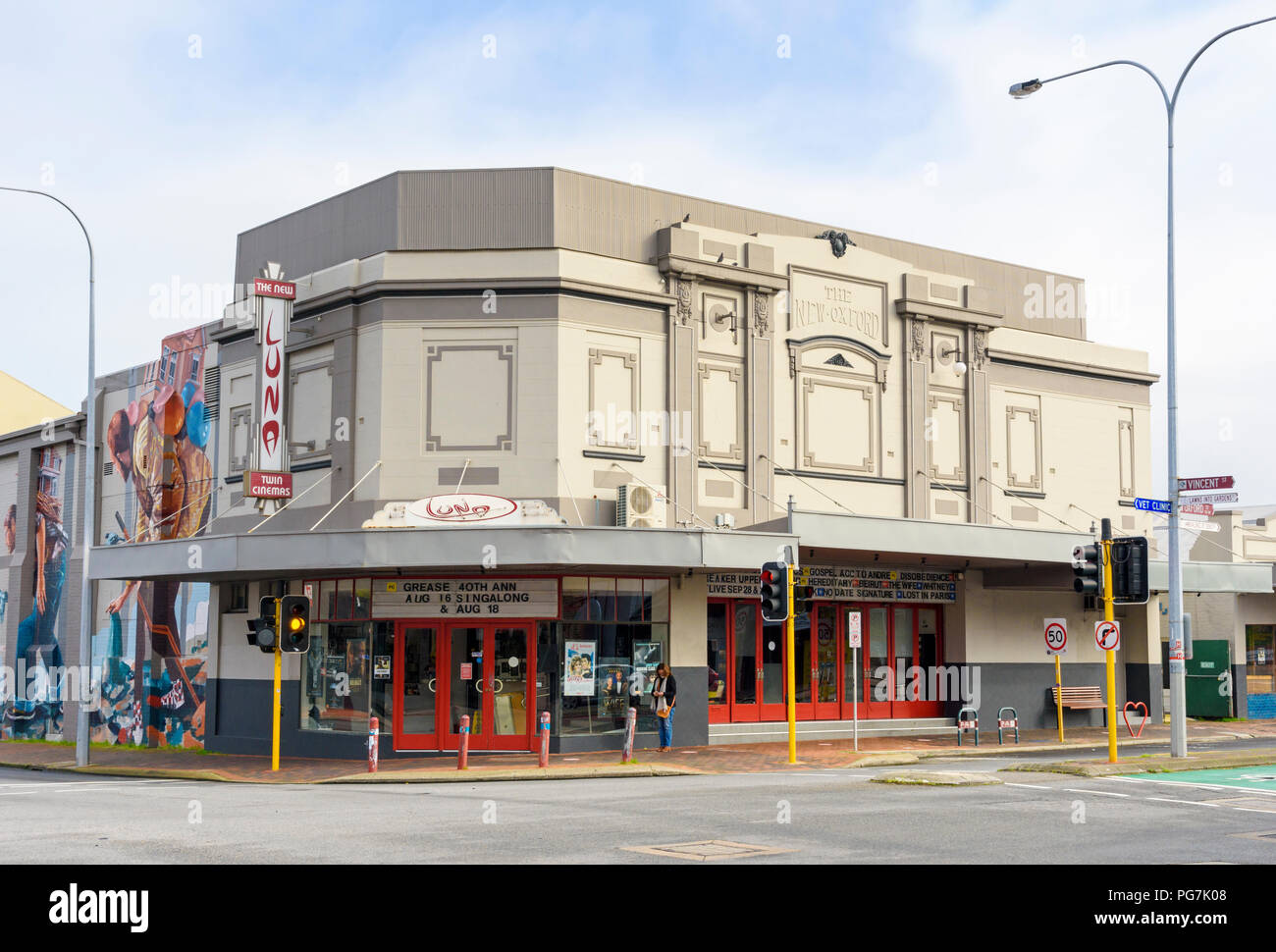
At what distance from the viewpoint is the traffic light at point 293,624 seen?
78.4 ft

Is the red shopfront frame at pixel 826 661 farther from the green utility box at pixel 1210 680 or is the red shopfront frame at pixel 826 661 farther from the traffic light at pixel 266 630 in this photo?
the green utility box at pixel 1210 680

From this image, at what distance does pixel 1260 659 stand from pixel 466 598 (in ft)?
83.5

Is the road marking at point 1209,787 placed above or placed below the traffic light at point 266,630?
below

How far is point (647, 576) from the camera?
28031mm

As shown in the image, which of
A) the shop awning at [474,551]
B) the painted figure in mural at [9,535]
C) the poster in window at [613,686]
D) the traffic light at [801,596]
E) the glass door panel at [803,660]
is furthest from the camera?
the painted figure in mural at [9,535]

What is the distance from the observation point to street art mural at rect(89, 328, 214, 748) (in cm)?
3186

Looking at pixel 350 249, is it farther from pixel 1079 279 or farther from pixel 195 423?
pixel 1079 279

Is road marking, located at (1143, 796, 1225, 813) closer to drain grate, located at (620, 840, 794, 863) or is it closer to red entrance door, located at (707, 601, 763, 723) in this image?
drain grate, located at (620, 840, 794, 863)

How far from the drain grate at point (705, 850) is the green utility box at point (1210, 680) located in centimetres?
2995

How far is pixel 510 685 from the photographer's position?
88.5 feet

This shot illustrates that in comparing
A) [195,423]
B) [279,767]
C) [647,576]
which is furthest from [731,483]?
[195,423]

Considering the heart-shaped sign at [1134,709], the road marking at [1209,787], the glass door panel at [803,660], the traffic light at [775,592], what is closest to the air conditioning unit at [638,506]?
the traffic light at [775,592]

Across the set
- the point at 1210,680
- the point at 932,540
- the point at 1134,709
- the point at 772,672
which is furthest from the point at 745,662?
the point at 1210,680

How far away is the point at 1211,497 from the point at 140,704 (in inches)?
954
